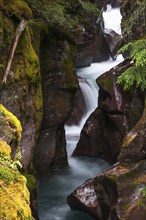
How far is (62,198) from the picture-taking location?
1214cm

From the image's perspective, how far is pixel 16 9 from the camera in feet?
29.8

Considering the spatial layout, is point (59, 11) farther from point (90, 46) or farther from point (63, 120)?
point (90, 46)

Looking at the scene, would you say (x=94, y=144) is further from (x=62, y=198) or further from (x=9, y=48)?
(x=9, y=48)

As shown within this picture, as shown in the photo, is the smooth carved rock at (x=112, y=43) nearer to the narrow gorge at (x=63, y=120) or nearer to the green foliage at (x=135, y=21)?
the narrow gorge at (x=63, y=120)

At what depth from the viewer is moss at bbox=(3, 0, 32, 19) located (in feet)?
29.5

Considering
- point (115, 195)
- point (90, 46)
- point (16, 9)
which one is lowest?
point (115, 195)

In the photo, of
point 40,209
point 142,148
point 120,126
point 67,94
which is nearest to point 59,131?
point 67,94

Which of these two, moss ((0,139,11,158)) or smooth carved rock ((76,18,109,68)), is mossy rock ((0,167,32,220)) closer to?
moss ((0,139,11,158))

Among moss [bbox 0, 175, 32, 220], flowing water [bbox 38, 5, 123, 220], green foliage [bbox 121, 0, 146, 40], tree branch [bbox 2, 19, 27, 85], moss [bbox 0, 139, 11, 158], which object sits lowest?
flowing water [bbox 38, 5, 123, 220]

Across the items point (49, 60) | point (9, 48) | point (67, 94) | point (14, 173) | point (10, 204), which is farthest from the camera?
point (67, 94)

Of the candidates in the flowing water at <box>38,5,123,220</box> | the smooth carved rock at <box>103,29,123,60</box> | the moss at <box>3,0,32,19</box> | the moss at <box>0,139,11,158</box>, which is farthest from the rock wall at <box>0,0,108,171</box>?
the smooth carved rock at <box>103,29,123,60</box>

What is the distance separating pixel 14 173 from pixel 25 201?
37 cm

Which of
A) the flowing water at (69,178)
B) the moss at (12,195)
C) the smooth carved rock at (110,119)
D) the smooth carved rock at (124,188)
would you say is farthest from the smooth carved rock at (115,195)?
the moss at (12,195)

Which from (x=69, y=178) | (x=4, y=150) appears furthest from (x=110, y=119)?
(x=4, y=150)
